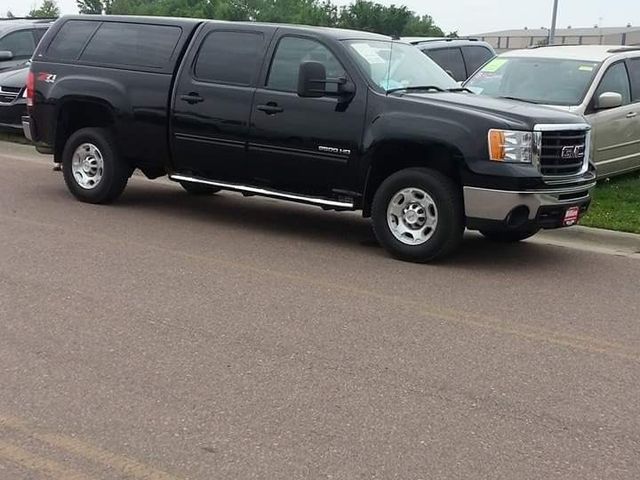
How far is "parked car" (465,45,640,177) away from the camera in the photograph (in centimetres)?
1033

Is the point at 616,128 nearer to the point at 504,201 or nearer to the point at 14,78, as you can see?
the point at 504,201

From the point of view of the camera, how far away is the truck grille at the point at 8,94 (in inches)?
569

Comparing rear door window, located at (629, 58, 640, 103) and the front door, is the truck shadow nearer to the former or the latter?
the front door

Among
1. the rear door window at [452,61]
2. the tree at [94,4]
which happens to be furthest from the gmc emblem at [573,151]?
the tree at [94,4]

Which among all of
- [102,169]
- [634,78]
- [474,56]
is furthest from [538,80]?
[102,169]

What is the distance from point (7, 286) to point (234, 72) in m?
Answer: 3.36

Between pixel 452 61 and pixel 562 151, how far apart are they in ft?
25.5

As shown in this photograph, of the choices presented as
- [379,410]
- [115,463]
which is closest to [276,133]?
[379,410]

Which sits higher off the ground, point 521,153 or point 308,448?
point 521,153

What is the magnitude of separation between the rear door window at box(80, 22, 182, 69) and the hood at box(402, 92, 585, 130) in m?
2.79

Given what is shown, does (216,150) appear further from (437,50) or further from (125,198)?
(437,50)

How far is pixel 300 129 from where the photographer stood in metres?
8.16

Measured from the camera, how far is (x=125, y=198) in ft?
34.2

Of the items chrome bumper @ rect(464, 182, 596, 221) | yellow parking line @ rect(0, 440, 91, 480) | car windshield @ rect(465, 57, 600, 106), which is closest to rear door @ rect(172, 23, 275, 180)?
chrome bumper @ rect(464, 182, 596, 221)
